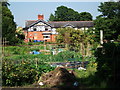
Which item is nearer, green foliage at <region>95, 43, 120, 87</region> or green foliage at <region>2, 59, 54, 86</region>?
green foliage at <region>95, 43, 120, 87</region>

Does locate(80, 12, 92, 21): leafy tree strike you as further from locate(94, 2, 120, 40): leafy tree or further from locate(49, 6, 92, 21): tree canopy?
locate(94, 2, 120, 40): leafy tree

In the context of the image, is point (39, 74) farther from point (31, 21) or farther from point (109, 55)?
point (31, 21)

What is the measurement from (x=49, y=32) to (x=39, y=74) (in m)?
33.4

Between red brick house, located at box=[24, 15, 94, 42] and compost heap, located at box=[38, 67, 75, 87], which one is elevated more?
red brick house, located at box=[24, 15, 94, 42]

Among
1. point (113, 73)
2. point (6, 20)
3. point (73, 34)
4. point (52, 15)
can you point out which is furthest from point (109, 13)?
point (52, 15)

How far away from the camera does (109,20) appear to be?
30.6 m

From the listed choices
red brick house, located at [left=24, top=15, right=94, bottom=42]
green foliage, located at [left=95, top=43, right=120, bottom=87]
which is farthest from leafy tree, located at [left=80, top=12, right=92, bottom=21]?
green foliage, located at [left=95, top=43, right=120, bottom=87]

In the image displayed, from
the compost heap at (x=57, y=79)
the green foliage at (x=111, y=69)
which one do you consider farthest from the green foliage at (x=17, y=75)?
the green foliage at (x=111, y=69)

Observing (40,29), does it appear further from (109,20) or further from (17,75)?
(17,75)

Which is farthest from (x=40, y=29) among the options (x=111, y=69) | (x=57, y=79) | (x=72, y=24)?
(x=111, y=69)

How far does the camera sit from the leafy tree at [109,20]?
97.7ft

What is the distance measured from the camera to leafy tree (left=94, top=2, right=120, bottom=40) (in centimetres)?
2978

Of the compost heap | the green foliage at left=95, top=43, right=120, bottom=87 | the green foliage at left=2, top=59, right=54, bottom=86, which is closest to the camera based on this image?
the green foliage at left=95, top=43, right=120, bottom=87

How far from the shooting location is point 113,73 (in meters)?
4.95
